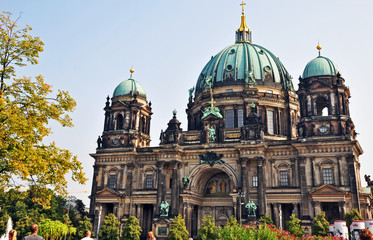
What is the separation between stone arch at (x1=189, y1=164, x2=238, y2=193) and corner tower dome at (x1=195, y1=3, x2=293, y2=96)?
16.5 meters

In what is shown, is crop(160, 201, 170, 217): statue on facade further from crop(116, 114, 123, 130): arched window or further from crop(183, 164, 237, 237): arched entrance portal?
crop(116, 114, 123, 130): arched window

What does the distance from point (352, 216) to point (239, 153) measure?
16842 millimetres

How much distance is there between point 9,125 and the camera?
20.7 meters

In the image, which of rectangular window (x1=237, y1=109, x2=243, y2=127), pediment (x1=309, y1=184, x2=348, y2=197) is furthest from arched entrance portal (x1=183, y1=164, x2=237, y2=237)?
pediment (x1=309, y1=184, x2=348, y2=197)

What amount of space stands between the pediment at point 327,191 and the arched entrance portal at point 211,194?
1145cm

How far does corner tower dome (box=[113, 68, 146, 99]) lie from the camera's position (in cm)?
6388

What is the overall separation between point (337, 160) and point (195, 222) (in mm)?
22801

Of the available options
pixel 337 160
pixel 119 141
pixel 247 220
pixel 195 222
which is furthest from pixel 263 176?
pixel 119 141

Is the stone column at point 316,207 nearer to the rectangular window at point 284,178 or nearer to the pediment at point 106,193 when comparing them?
the rectangular window at point 284,178

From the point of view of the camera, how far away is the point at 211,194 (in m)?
59.1

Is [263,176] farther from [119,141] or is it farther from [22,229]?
[22,229]

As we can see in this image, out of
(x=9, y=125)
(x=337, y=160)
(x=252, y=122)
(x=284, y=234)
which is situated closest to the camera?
(x=9, y=125)

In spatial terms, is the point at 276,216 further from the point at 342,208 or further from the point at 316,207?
the point at 342,208

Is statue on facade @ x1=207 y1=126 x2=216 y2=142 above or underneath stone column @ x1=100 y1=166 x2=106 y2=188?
above
